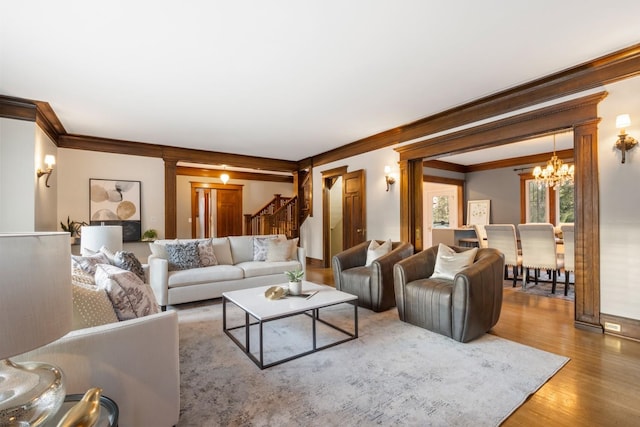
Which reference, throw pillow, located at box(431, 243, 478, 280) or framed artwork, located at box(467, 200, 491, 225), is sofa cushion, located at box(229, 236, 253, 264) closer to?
throw pillow, located at box(431, 243, 478, 280)

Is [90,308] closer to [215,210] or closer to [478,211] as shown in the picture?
[215,210]

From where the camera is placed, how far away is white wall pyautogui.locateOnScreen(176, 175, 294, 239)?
841cm

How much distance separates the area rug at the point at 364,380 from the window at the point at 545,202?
18.2 feet

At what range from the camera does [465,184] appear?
27.9ft

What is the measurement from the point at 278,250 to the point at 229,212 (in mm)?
4656

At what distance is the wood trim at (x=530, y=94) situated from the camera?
2.82m

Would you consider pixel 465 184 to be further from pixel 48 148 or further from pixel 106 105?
pixel 48 148

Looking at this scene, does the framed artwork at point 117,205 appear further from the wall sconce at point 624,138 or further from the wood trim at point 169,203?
the wall sconce at point 624,138

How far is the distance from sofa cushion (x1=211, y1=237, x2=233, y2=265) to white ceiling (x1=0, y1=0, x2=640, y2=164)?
6.07 ft

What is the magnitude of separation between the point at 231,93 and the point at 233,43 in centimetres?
106

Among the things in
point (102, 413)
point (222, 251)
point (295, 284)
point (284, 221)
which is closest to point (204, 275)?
point (222, 251)

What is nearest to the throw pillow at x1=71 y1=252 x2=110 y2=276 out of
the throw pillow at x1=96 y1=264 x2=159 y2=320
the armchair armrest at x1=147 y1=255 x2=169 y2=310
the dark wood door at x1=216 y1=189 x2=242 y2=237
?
the throw pillow at x1=96 y1=264 x2=159 y2=320

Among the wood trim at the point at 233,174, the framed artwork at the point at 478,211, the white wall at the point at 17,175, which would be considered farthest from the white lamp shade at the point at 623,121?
the wood trim at the point at 233,174

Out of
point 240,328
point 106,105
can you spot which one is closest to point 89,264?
point 240,328
